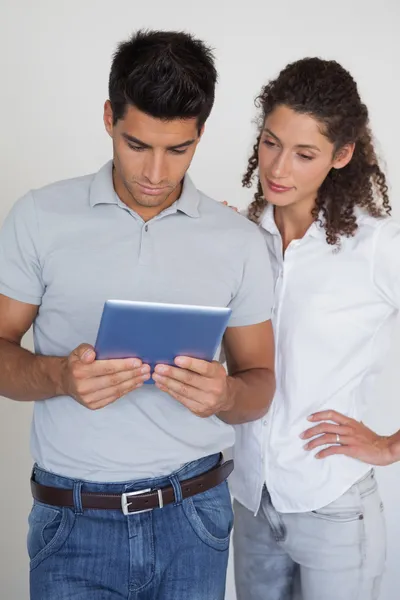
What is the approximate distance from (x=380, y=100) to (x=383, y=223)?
1.26m

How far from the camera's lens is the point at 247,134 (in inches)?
124

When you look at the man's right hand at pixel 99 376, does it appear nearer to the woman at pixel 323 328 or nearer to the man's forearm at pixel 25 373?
the man's forearm at pixel 25 373

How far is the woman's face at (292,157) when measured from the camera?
205cm

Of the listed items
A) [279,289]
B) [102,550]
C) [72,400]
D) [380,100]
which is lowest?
[102,550]

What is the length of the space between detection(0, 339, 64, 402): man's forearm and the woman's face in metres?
0.70

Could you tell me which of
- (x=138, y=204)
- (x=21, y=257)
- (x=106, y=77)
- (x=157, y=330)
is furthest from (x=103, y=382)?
(x=106, y=77)

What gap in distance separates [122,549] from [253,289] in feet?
2.09

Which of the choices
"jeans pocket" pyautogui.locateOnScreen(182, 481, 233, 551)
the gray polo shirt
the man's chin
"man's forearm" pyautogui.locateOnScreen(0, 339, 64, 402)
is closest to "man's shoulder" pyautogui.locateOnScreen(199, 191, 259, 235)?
the gray polo shirt

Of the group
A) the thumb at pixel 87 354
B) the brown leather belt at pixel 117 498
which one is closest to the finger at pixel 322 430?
the brown leather belt at pixel 117 498

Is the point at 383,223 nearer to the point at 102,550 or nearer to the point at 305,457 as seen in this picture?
the point at 305,457

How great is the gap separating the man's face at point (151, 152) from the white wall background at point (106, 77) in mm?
1187

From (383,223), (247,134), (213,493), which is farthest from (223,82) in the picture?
(213,493)

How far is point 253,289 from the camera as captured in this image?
1.96 m

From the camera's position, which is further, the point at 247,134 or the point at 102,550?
the point at 247,134
